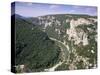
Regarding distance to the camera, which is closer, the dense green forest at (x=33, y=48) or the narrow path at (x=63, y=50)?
the dense green forest at (x=33, y=48)

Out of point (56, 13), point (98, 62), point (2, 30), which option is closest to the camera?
point (2, 30)

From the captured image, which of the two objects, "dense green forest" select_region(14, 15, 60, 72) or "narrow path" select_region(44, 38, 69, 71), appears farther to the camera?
"narrow path" select_region(44, 38, 69, 71)

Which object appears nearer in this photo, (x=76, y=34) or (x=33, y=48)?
(x=33, y=48)

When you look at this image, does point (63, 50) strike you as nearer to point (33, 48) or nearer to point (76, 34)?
point (76, 34)

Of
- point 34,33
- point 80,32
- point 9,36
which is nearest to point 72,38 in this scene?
point 80,32

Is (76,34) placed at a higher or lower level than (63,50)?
higher

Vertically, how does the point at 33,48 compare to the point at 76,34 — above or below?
below

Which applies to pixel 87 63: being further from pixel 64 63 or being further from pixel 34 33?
pixel 34 33

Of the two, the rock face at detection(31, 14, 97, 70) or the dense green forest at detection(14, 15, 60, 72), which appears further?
the rock face at detection(31, 14, 97, 70)

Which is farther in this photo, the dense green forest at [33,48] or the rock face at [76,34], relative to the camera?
the rock face at [76,34]

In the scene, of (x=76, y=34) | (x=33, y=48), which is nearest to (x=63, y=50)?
(x=76, y=34)

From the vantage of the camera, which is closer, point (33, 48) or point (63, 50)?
point (33, 48)
